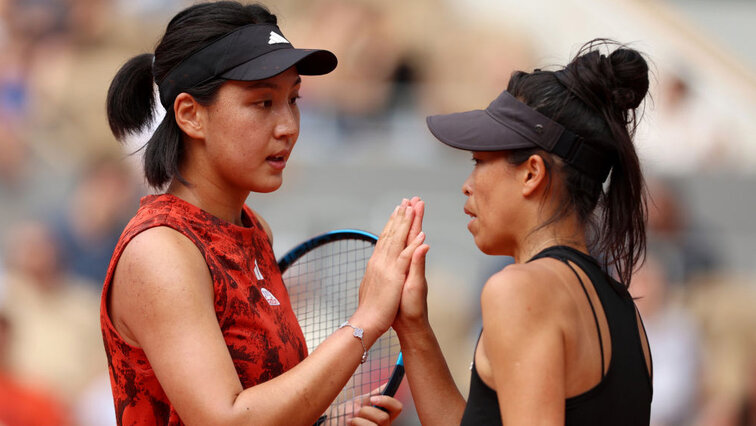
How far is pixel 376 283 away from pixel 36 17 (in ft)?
19.3

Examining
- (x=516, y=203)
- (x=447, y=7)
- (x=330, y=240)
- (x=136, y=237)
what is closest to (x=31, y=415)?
(x=330, y=240)

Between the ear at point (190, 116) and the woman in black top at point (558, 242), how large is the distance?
56 cm

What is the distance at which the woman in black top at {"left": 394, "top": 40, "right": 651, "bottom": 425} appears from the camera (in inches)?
74.2

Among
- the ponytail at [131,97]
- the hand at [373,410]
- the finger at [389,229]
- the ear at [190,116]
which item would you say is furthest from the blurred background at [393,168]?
the ear at [190,116]

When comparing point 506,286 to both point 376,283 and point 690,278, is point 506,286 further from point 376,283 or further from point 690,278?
point 690,278

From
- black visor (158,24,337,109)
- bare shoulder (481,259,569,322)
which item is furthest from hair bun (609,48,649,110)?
black visor (158,24,337,109)

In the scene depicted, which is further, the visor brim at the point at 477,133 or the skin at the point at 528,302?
the visor brim at the point at 477,133

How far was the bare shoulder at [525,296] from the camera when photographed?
188 cm

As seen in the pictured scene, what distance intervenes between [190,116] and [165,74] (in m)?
0.13

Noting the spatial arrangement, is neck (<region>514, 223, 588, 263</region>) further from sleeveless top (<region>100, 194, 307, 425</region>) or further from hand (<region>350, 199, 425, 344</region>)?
sleeveless top (<region>100, 194, 307, 425</region>)

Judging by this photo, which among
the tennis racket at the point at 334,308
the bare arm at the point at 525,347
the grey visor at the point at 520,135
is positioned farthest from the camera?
the tennis racket at the point at 334,308

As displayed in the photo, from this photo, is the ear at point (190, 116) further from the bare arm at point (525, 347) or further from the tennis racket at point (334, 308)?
the bare arm at point (525, 347)

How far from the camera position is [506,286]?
190cm

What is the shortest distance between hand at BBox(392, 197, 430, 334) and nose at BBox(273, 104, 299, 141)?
1.17ft
